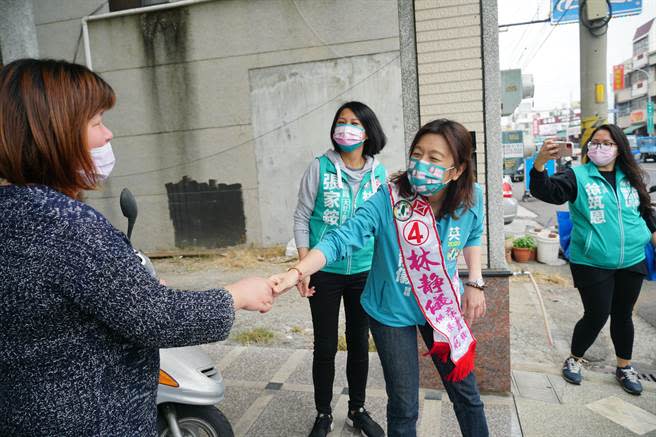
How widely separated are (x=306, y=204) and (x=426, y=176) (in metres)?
0.90

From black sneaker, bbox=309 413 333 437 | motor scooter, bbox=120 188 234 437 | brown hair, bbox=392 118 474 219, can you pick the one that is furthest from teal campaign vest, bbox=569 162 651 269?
motor scooter, bbox=120 188 234 437

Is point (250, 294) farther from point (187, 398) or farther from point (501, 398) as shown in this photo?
point (501, 398)

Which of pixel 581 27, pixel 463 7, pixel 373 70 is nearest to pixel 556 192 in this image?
pixel 463 7

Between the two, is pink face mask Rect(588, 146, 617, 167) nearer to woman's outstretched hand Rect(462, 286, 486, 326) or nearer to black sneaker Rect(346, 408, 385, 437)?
woman's outstretched hand Rect(462, 286, 486, 326)

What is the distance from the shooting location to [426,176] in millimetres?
2086

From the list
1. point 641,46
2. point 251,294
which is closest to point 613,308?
point 251,294

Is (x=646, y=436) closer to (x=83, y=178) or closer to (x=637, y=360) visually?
(x=637, y=360)

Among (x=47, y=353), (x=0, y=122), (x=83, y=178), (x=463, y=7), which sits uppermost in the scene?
(x=463, y=7)

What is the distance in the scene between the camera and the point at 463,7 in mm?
3189

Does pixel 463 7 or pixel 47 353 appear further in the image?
pixel 463 7

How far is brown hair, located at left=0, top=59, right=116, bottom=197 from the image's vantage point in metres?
1.11

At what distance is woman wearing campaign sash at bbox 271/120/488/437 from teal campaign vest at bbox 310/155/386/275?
0.47 metres

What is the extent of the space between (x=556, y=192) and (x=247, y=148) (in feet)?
21.0

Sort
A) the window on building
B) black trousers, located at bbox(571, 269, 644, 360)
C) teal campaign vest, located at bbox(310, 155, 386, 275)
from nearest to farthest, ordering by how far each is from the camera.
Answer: teal campaign vest, located at bbox(310, 155, 386, 275), black trousers, located at bbox(571, 269, 644, 360), the window on building
